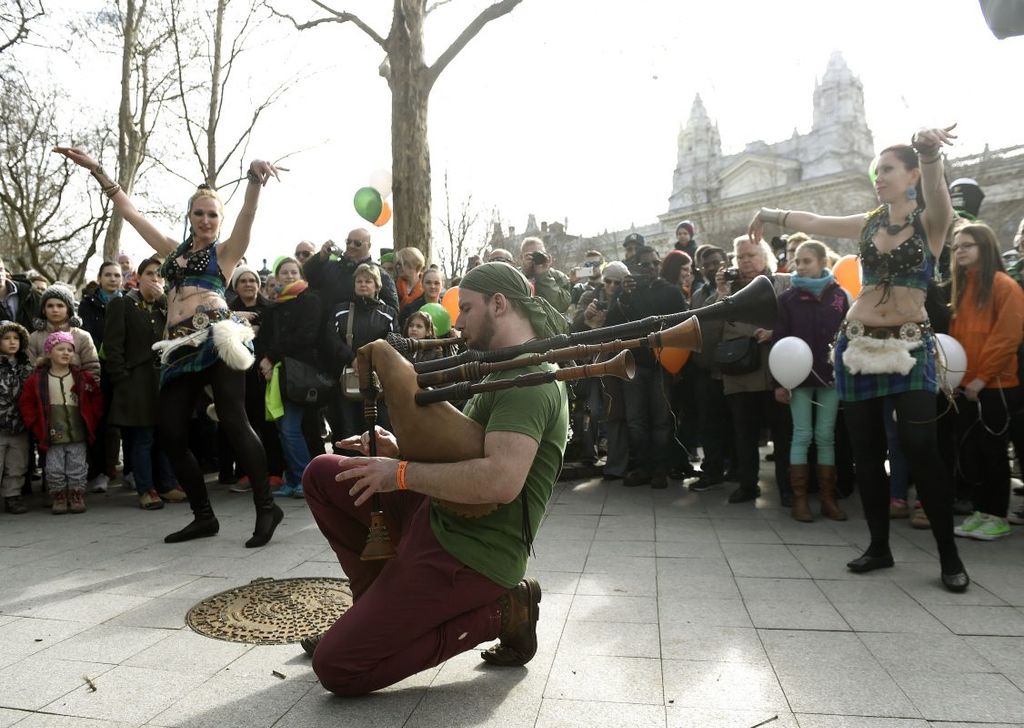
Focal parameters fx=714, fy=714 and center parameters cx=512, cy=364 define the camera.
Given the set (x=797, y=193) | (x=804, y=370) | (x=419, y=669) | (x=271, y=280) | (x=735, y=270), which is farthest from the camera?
(x=797, y=193)

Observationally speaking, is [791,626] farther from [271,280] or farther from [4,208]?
[4,208]

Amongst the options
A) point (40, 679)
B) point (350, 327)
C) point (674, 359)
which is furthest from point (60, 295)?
point (674, 359)

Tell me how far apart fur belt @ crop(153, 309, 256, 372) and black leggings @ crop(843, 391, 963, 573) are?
3703 millimetres

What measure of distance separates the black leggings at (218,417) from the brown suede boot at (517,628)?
2.54m

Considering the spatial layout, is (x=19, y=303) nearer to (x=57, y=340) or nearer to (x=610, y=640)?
(x=57, y=340)

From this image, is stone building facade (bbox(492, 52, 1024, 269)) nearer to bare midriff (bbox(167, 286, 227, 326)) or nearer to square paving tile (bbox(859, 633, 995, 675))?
bare midriff (bbox(167, 286, 227, 326))

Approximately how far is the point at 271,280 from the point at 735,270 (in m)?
4.40

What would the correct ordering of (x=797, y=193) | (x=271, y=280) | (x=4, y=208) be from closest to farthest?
(x=271, y=280)
(x=4, y=208)
(x=797, y=193)

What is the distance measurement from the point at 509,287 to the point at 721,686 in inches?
64.3

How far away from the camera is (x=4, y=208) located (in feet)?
83.6

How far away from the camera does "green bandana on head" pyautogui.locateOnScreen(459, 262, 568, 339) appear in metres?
2.58

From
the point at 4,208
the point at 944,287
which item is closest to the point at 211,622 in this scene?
the point at 944,287

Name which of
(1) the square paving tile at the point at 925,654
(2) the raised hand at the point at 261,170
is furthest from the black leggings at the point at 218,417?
(1) the square paving tile at the point at 925,654

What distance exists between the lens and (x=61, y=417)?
6.20 meters
